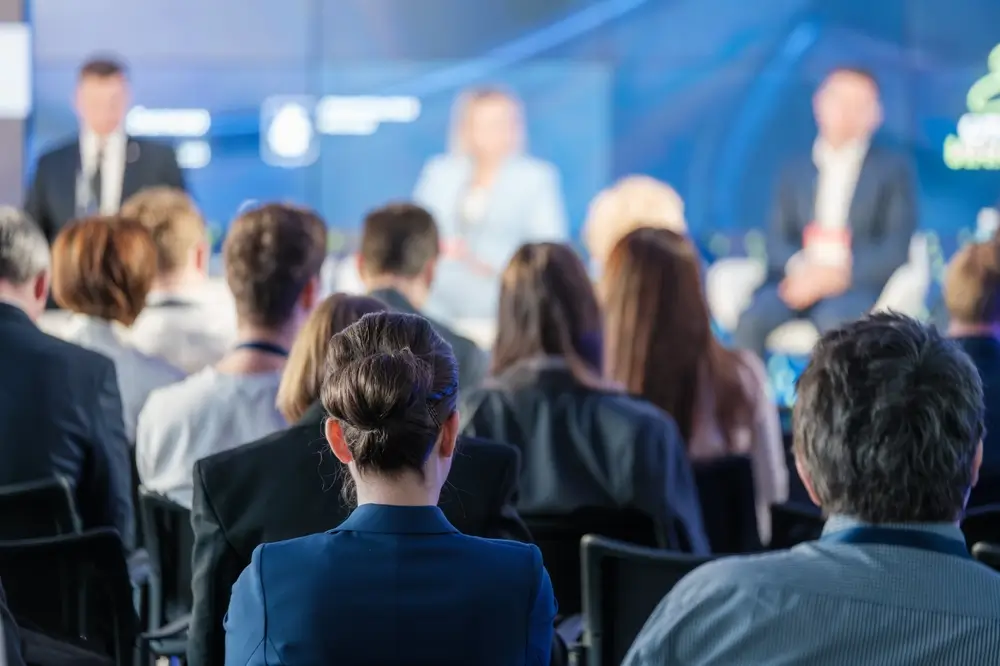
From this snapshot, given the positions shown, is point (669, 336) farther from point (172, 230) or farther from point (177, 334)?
point (172, 230)

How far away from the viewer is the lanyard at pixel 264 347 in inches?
125

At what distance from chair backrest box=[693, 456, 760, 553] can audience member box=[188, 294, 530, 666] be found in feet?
4.08

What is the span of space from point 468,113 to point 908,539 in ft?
23.1

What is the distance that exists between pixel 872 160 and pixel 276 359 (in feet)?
18.0

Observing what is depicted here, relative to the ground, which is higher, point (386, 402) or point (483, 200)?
point (483, 200)

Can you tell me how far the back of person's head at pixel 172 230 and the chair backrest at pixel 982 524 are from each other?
8.92ft

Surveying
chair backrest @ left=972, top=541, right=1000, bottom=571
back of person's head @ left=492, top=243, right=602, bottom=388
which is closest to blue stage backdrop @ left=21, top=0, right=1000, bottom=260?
back of person's head @ left=492, top=243, right=602, bottom=388

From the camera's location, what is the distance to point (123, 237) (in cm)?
391

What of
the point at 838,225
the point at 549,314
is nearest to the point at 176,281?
the point at 549,314

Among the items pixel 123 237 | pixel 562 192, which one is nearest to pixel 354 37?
pixel 562 192

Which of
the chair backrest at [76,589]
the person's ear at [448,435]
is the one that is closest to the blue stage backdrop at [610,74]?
the chair backrest at [76,589]

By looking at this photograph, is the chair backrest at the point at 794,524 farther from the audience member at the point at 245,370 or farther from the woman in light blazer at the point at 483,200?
the woman in light blazer at the point at 483,200

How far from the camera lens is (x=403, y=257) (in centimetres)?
417

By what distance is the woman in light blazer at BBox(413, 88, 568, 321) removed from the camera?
26.3 ft
